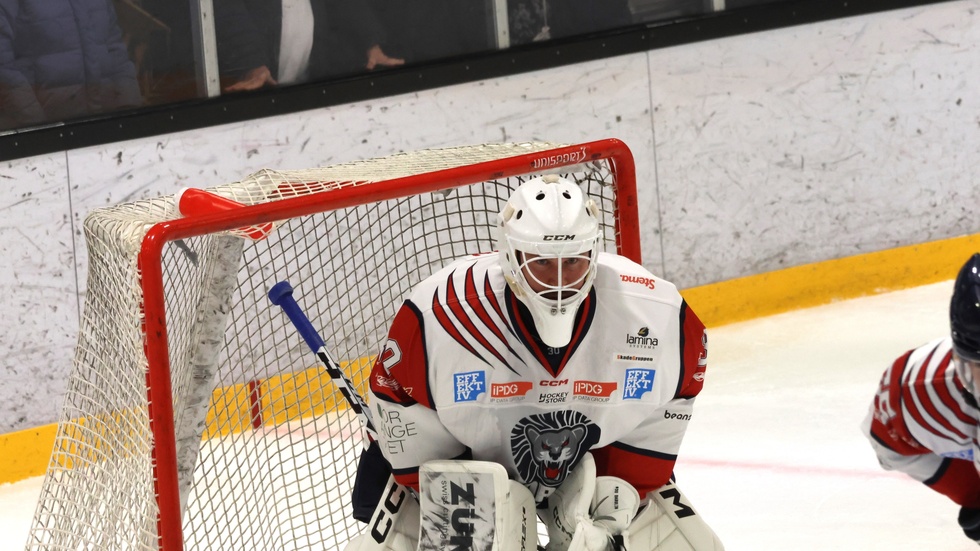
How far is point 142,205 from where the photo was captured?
8.95 feet

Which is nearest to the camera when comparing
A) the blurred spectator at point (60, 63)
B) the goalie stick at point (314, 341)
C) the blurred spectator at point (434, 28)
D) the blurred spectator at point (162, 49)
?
the goalie stick at point (314, 341)

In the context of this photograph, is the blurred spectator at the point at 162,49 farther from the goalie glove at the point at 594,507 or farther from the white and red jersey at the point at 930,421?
the white and red jersey at the point at 930,421

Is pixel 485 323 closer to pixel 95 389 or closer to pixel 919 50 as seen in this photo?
pixel 95 389

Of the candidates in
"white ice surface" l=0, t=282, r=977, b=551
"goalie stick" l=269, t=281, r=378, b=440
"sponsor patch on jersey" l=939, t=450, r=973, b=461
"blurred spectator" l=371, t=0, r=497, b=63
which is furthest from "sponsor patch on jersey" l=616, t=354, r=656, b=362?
"blurred spectator" l=371, t=0, r=497, b=63

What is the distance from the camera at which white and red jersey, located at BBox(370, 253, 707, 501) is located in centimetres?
226

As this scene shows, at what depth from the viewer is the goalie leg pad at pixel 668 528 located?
2.41m

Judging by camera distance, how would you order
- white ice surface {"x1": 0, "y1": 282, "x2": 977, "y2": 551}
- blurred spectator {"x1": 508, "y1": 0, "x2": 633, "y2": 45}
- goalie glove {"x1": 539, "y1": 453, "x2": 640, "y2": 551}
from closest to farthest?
goalie glove {"x1": 539, "y1": 453, "x2": 640, "y2": 551}, white ice surface {"x1": 0, "y1": 282, "x2": 977, "y2": 551}, blurred spectator {"x1": 508, "y1": 0, "x2": 633, "y2": 45}

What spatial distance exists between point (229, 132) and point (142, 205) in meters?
1.61

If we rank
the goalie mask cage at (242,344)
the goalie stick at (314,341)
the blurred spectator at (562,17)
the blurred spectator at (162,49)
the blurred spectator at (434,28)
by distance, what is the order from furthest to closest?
the blurred spectator at (562,17)
the blurred spectator at (434,28)
the blurred spectator at (162,49)
the goalie stick at (314,341)
the goalie mask cage at (242,344)

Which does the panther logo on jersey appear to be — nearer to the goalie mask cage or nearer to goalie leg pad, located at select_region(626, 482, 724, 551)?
goalie leg pad, located at select_region(626, 482, 724, 551)

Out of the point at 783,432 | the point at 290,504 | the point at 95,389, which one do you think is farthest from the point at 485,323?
the point at 783,432

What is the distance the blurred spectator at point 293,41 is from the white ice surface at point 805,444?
56.0 inches

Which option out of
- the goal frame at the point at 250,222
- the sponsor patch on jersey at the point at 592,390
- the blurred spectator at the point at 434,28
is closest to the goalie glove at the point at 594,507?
the sponsor patch on jersey at the point at 592,390

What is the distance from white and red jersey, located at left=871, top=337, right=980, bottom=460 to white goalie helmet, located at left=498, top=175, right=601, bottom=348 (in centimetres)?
48
